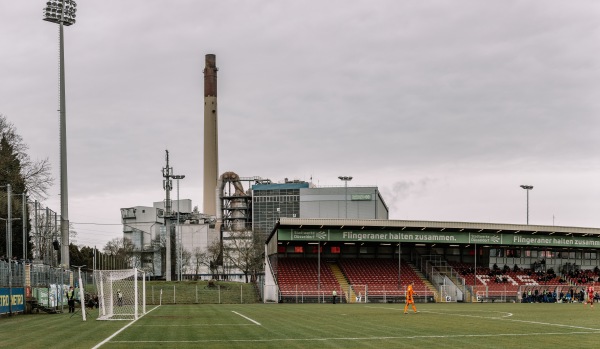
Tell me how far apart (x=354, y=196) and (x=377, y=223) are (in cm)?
6975

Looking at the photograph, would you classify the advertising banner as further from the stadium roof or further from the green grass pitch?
the green grass pitch

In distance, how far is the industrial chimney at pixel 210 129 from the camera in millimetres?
133125

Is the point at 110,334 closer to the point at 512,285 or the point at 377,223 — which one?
the point at 377,223

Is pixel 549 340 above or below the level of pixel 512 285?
above

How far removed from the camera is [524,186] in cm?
10594

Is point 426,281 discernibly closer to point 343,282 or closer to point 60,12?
point 343,282

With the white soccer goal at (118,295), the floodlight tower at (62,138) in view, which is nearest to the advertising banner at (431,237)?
the white soccer goal at (118,295)

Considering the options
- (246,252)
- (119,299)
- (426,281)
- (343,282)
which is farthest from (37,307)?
(246,252)

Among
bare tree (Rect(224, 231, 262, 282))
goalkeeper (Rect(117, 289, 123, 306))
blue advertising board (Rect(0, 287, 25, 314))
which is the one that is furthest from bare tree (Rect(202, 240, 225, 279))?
blue advertising board (Rect(0, 287, 25, 314))

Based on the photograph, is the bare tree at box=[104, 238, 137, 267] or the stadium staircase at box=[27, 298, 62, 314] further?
the bare tree at box=[104, 238, 137, 267]

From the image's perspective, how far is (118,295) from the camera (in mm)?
48094

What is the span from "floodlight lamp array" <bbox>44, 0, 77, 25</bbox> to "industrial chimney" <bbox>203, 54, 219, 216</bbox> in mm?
Answer: 73410

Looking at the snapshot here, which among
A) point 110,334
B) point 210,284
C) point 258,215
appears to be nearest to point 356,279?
point 210,284

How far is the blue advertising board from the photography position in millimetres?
39281
